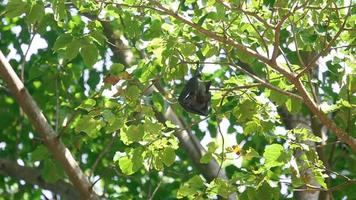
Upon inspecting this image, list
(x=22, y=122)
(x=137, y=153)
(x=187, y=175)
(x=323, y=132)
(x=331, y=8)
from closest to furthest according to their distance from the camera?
(x=331, y=8) < (x=137, y=153) < (x=323, y=132) < (x=187, y=175) < (x=22, y=122)

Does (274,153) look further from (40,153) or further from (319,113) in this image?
(40,153)

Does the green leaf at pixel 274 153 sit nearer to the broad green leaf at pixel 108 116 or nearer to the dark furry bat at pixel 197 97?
the dark furry bat at pixel 197 97

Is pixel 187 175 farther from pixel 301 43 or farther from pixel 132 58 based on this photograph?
pixel 301 43

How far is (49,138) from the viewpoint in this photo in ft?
12.1

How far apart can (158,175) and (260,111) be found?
199cm

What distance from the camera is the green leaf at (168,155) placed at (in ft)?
10.3

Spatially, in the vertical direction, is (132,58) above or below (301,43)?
below

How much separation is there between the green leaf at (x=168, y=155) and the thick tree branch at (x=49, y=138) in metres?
0.63

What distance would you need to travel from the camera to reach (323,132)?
4.34 m

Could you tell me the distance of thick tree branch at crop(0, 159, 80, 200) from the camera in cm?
464

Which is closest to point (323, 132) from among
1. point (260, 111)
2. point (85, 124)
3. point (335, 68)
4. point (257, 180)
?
point (335, 68)

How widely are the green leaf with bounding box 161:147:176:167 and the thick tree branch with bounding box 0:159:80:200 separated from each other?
163cm

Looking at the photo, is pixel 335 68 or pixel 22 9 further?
pixel 335 68

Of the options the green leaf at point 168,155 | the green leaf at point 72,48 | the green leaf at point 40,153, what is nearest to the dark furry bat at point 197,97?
the green leaf at point 168,155
